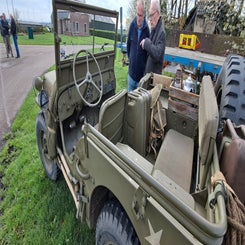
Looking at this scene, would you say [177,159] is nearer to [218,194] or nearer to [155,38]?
[218,194]

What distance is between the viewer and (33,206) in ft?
8.30

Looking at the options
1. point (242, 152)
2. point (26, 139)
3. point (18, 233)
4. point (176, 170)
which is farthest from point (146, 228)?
point (26, 139)

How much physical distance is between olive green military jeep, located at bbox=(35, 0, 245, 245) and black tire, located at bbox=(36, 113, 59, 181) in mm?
15

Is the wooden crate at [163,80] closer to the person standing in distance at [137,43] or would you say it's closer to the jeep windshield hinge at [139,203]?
the person standing in distance at [137,43]

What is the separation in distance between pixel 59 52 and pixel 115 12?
1.27m

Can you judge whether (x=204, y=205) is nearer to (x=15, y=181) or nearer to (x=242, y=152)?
(x=242, y=152)

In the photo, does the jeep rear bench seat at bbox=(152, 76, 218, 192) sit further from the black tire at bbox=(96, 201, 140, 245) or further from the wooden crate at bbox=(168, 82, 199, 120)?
the black tire at bbox=(96, 201, 140, 245)

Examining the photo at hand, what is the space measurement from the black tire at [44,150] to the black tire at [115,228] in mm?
1183

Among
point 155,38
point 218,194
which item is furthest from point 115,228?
point 155,38

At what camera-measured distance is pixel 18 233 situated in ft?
7.43

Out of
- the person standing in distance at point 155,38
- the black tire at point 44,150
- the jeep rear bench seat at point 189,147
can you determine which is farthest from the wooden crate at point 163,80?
the black tire at point 44,150

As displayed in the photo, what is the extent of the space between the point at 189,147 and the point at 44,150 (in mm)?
1741

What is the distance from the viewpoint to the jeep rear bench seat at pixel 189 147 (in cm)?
130

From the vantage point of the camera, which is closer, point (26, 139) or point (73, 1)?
point (73, 1)
